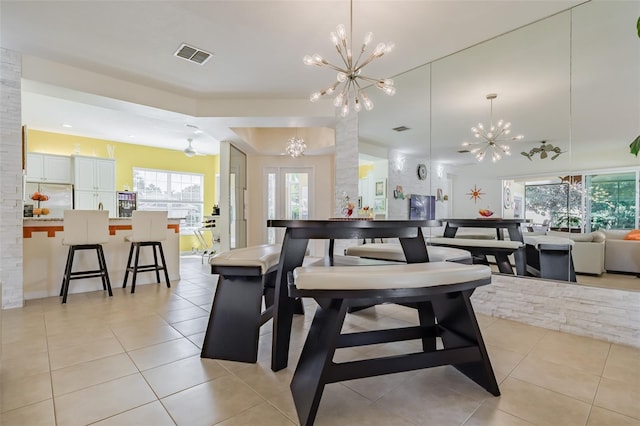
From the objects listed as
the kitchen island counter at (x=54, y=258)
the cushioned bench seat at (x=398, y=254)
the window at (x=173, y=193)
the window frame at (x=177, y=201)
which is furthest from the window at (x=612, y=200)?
the window at (x=173, y=193)

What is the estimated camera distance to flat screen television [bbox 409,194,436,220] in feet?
11.9

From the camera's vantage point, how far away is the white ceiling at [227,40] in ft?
8.24

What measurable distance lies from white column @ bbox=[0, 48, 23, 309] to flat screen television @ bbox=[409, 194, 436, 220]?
15.0 feet

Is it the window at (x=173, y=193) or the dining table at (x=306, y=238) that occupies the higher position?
the window at (x=173, y=193)

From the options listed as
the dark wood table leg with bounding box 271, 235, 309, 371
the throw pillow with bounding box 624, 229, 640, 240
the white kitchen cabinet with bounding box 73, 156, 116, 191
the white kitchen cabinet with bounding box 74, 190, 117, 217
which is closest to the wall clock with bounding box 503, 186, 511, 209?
the throw pillow with bounding box 624, 229, 640, 240

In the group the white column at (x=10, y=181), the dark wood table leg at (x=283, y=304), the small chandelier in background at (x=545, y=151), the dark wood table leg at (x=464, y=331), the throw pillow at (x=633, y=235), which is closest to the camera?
the dark wood table leg at (x=464, y=331)

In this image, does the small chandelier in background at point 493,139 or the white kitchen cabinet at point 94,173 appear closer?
the small chandelier in background at point 493,139

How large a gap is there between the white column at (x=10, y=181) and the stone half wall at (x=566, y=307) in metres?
4.85

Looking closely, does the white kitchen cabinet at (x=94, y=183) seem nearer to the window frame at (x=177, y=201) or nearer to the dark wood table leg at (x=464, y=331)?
the window frame at (x=177, y=201)

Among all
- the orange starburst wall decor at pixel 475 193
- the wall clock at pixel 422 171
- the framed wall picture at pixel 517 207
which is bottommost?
the framed wall picture at pixel 517 207

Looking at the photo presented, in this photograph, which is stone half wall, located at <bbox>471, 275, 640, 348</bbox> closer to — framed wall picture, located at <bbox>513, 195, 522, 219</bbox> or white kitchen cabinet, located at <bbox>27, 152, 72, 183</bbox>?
framed wall picture, located at <bbox>513, 195, 522, 219</bbox>

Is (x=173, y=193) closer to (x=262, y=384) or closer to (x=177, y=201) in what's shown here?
(x=177, y=201)

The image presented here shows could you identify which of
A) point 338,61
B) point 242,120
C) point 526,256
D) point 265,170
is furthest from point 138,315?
point 265,170

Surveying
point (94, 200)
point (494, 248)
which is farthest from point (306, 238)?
point (94, 200)
